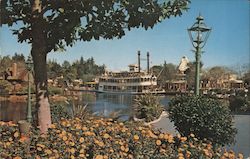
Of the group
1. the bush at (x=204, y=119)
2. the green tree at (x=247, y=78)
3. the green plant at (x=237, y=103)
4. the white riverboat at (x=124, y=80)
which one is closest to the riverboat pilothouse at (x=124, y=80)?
the white riverboat at (x=124, y=80)

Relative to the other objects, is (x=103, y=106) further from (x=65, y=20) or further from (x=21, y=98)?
(x=65, y=20)

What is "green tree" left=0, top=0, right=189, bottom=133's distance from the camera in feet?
6.08

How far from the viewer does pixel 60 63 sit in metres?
2.08

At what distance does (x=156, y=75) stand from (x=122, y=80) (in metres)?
0.22

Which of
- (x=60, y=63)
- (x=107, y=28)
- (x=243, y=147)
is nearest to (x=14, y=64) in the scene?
(x=60, y=63)

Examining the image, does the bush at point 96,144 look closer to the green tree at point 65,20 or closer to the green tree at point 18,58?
the green tree at point 65,20

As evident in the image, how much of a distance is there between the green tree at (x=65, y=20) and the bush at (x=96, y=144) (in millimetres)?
206

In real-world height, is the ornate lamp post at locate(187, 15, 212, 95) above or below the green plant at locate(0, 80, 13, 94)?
above

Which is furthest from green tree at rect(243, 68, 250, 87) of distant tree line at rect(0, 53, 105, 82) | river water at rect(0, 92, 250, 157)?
distant tree line at rect(0, 53, 105, 82)

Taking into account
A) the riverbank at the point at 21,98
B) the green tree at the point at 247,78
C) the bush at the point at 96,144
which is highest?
the green tree at the point at 247,78

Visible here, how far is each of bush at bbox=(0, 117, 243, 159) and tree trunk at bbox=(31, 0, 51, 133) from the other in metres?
0.10

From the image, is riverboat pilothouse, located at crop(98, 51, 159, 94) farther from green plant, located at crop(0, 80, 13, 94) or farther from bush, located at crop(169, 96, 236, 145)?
green plant, located at crop(0, 80, 13, 94)

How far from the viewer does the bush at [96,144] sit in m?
1.68

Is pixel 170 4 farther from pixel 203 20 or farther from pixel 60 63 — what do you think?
pixel 60 63
